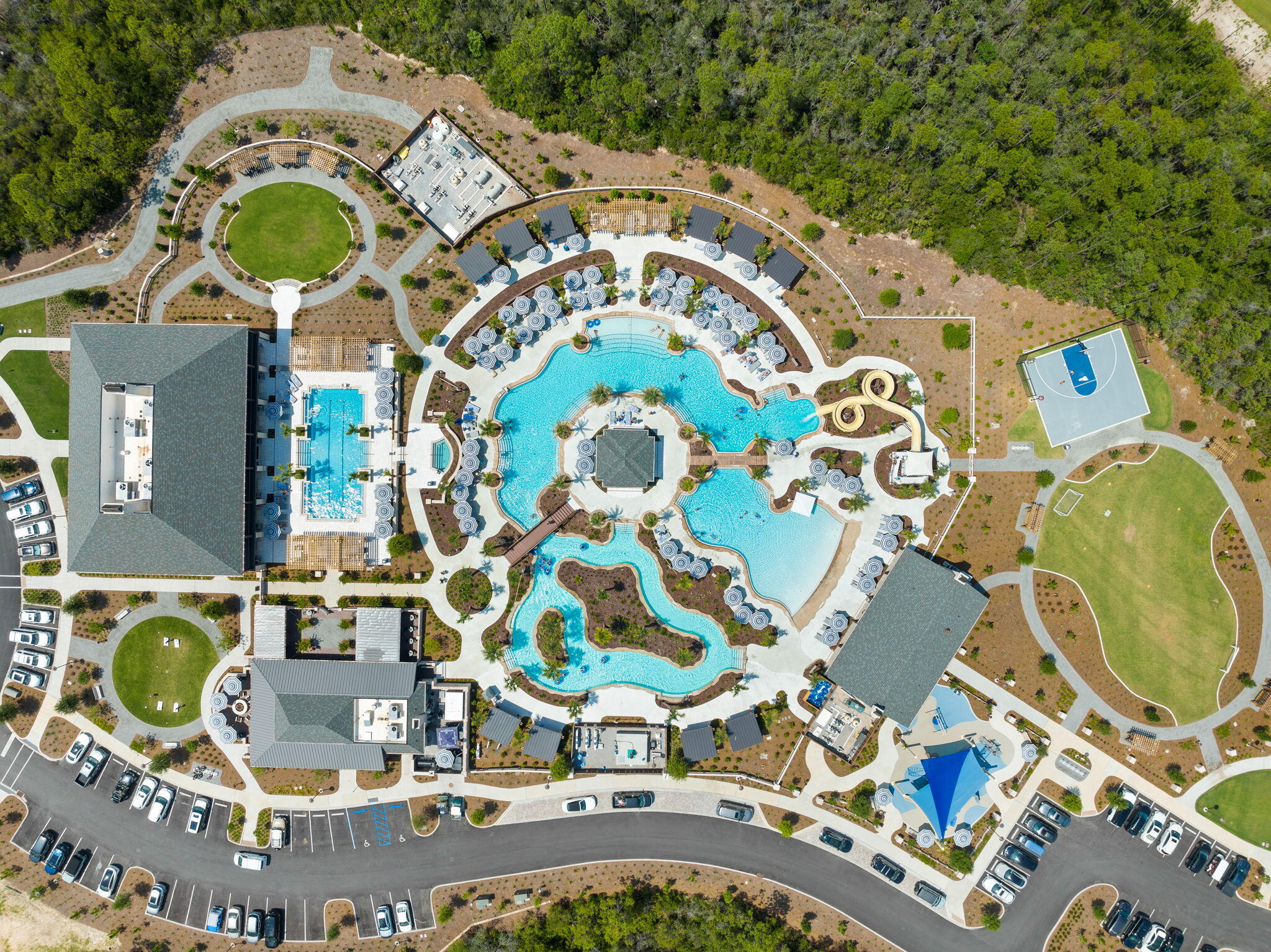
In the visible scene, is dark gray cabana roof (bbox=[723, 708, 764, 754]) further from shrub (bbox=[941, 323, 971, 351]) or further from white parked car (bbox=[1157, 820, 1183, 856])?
shrub (bbox=[941, 323, 971, 351])

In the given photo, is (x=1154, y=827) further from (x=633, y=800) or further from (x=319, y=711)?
(x=319, y=711)

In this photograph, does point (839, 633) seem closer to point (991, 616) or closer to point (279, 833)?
point (991, 616)

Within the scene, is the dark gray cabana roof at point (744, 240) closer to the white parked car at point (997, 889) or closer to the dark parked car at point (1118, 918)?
the white parked car at point (997, 889)

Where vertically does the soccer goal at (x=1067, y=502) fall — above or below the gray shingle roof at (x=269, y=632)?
above

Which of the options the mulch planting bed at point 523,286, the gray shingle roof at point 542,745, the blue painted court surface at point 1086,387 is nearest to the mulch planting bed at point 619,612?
the gray shingle roof at point 542,745

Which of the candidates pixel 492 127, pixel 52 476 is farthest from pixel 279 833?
pixel 492 127

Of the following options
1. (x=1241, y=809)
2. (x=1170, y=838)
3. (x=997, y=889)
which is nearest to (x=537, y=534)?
(x=997, y=889)
